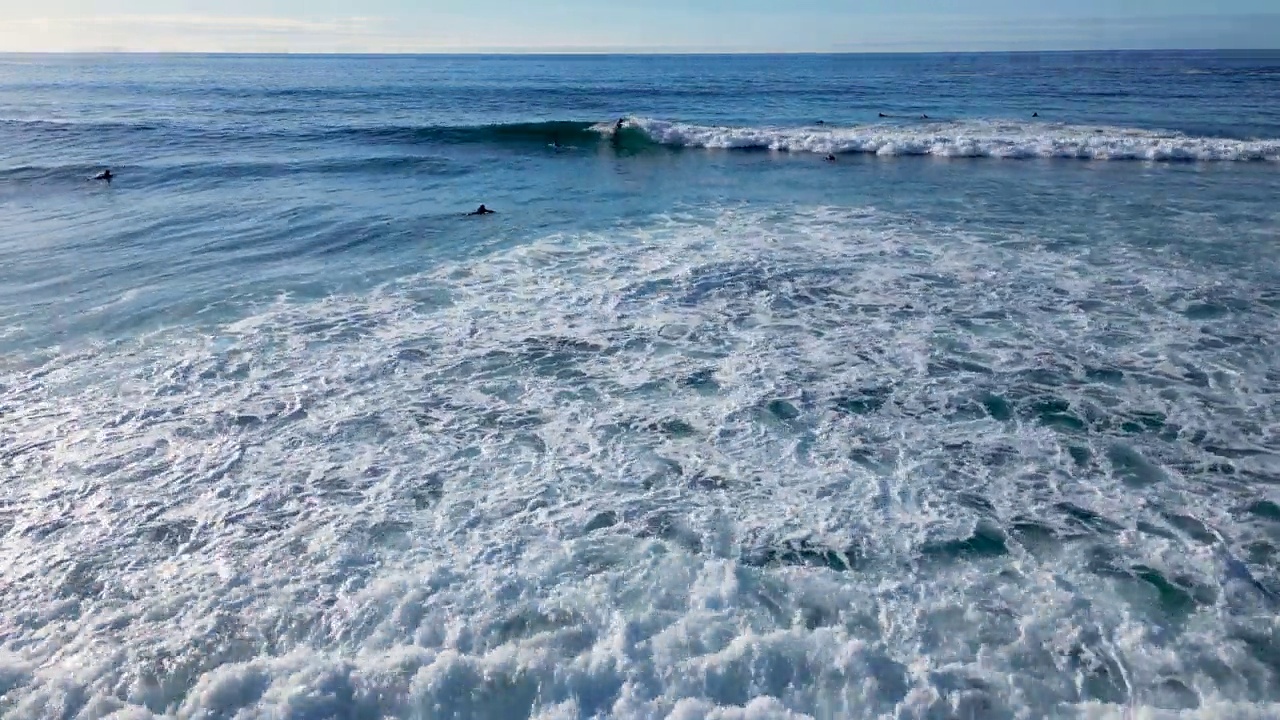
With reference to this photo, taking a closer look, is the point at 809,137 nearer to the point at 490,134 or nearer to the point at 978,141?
the point at 978,141

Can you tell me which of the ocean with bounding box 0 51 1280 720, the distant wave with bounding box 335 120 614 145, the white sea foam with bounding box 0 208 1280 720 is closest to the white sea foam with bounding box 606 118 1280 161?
the distant wave with bounding box 335 120 614 145

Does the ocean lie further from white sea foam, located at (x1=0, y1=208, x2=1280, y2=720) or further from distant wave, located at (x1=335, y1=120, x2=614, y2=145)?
distant wave, located at (x1=335, y1=120, x2=614, y2=145)

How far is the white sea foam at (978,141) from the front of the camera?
2420cm

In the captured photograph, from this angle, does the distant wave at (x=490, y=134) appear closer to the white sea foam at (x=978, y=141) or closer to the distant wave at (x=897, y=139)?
the distant wave at (x=897, y=139)

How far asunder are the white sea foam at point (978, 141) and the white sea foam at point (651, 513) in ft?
52.7

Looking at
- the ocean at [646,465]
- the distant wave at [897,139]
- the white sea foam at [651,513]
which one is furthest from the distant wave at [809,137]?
the white sea foam at [651,513]

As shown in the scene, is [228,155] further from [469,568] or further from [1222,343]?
[1222,343]

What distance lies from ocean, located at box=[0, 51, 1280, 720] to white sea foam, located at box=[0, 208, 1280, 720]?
33 millimetres

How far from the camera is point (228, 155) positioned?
26.5 m

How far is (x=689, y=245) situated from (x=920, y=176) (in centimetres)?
1071

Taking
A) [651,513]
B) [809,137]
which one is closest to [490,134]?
[809,137]

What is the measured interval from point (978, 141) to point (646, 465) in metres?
23.9

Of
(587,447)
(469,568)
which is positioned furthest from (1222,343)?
(469,568)

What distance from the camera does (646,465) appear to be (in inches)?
279
